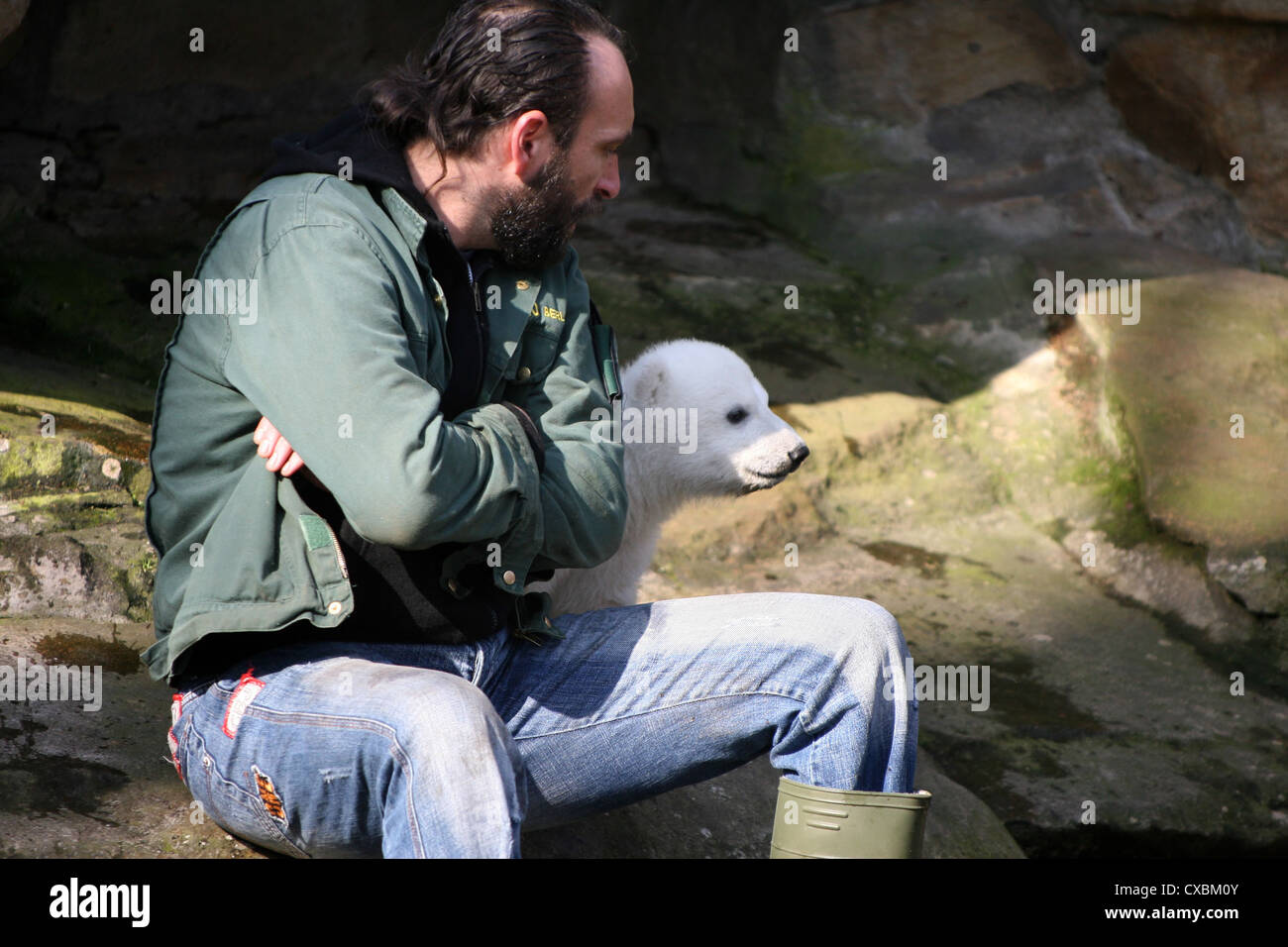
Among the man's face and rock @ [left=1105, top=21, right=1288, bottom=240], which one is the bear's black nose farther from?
rock @ [left=1105, top=21, right=1288, bottom=240]

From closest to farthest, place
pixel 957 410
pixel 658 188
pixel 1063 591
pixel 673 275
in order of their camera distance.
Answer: pixel 1063 591
pixel 957 410
pixel 673 275
pixel 658 188

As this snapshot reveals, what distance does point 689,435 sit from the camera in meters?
3.62

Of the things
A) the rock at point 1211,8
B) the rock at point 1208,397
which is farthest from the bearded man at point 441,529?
the rock at point 1211,8

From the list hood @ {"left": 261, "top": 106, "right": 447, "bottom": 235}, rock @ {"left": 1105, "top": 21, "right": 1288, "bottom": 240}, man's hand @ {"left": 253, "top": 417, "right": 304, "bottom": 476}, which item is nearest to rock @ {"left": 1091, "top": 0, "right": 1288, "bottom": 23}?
→ rock @ {"left": 1105, "top": 21, "right": 1288, "bottom": 240}

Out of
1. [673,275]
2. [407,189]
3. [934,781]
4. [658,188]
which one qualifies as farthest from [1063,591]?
[658,188]

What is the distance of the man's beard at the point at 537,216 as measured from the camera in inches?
89.7

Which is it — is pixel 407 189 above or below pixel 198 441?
above

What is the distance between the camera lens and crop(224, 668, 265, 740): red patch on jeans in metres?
1.97

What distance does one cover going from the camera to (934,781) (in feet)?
10.3

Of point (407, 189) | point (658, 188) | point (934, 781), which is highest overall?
point (658, 188)

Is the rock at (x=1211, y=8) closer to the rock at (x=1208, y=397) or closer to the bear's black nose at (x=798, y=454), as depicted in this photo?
the rock at (x=1208, y=397)

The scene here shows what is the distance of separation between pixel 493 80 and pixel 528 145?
126mm

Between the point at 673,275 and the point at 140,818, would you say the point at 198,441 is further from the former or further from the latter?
the point at 673,275

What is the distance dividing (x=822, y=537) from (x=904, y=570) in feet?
1.12
